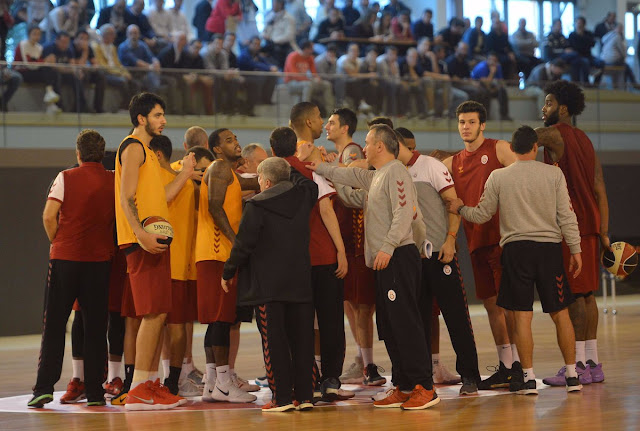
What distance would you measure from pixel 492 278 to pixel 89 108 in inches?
237

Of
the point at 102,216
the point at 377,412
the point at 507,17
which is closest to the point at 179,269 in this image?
the point at 102,216

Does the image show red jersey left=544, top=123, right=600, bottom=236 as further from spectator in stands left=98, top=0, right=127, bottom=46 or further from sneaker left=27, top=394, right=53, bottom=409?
spectator in stands left=98, top=0, right=127, bottom=46

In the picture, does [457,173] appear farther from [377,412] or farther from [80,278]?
[80,278]

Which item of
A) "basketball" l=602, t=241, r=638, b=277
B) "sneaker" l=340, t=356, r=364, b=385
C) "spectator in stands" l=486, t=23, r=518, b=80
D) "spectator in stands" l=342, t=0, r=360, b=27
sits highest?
"spectator in stands" l=342, t=0, r=360, b=27

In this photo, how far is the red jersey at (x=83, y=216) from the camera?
6266 millimetres

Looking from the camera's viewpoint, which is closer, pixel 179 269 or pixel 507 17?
pixel 179 269

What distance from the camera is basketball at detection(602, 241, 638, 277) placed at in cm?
696

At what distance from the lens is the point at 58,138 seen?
11.2 meters

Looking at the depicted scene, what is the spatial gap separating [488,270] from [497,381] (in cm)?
75

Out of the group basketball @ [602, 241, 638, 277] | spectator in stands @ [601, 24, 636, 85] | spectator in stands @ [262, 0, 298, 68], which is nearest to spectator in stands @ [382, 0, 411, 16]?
spectator in stands @ [262, 0, 298, 68]

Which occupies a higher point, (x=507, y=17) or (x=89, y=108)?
(x=507, y=17)

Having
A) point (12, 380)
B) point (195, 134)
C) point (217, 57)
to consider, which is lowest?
point (12, 380)

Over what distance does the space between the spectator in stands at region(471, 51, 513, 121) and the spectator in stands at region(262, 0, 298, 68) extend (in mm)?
2833

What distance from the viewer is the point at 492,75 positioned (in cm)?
1534
